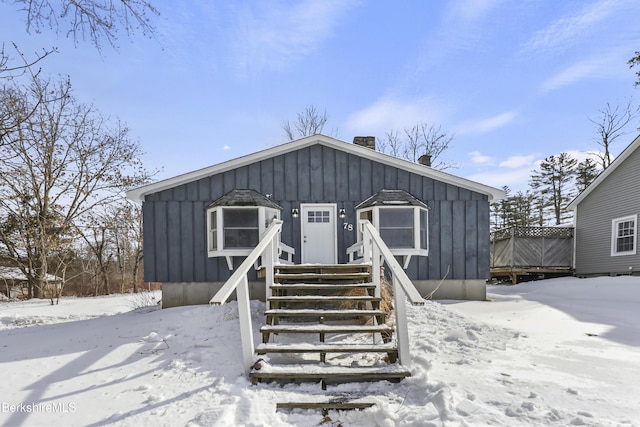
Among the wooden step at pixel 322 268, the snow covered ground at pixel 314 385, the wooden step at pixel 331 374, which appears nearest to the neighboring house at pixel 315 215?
the wooden step at pixel 322 268

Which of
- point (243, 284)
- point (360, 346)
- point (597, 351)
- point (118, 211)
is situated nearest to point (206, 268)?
point (243, 284)

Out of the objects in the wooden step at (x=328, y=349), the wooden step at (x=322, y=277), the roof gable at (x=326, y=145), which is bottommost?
the wooden step at (x=328, y=349)

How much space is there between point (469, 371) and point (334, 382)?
1.42m

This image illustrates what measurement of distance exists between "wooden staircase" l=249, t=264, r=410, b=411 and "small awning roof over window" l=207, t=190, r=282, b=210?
2.34 m

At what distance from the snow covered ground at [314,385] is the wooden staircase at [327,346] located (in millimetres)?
130

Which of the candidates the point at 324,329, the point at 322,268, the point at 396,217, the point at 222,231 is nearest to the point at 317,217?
the point at 396,217

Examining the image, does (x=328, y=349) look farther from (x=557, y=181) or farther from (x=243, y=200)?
(x=557, y=181)

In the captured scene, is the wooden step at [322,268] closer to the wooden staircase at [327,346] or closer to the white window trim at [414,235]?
the wooden staircase at [327,346]

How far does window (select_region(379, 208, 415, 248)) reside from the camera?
7.64m

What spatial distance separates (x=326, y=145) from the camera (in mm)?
8008

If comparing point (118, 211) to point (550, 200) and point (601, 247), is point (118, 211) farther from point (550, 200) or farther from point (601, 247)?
point (550, 200)

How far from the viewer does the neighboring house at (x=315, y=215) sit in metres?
7.59

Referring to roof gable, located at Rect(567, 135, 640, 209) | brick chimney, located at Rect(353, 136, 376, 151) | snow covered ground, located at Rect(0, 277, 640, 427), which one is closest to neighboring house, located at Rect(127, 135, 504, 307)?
brick chimney, located at Rect(353, 136, 376, 151)

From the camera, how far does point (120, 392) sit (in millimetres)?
3143
